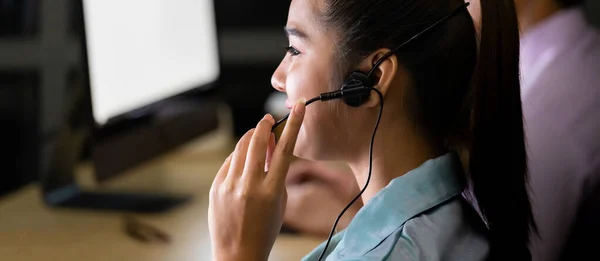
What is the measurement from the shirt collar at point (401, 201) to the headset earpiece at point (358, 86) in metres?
0.11

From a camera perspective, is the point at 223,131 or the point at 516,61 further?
the point at 223,131

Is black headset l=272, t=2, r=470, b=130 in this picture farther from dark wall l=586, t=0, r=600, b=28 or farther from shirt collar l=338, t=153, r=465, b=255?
dark wall l=586, t=0, r=600, b=28

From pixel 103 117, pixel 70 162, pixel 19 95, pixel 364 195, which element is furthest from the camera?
pixel 19 95

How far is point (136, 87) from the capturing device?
162cm

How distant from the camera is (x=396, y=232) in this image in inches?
36.2

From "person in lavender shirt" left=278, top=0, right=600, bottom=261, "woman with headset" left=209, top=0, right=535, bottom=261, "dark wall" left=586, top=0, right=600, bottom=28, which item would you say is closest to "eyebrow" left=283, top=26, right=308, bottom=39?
"woman with headset" left=209, top=0, right=535, bottom=261

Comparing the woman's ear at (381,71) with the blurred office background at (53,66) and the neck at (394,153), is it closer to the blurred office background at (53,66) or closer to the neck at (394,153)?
the neck at (394,153)

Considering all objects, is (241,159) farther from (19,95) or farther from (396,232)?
(19,95)

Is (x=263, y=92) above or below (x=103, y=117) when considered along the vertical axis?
below

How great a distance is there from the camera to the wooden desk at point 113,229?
4.59 feet

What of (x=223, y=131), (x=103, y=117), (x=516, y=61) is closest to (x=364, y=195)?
(x=516, y=61)

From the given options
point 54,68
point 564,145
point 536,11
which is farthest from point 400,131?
point 54,68

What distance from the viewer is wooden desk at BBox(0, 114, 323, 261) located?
1398 mm

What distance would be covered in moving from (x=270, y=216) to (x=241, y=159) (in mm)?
84
